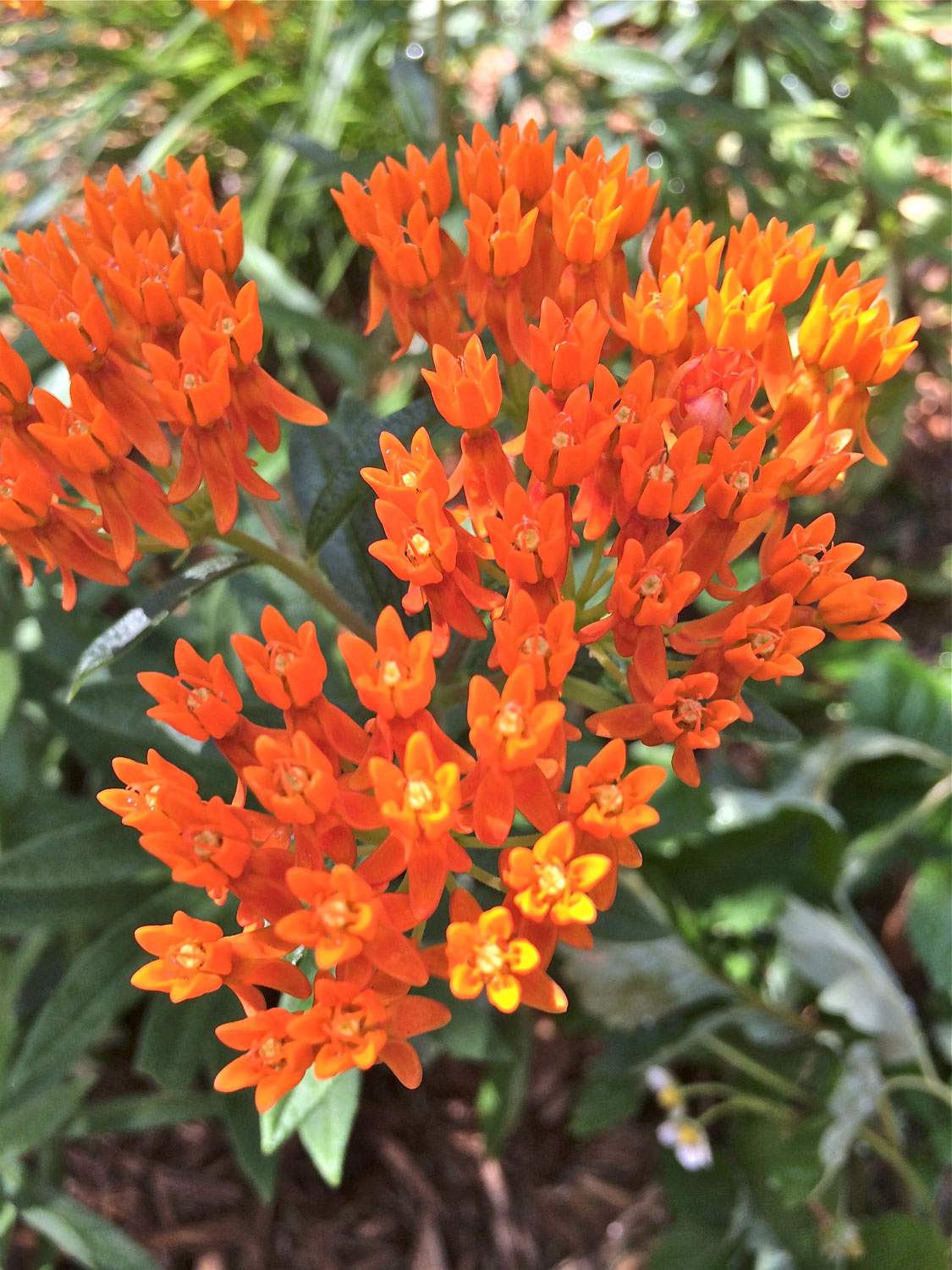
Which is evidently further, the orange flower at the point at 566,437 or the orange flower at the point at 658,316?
the orange flower at the point at 658,316

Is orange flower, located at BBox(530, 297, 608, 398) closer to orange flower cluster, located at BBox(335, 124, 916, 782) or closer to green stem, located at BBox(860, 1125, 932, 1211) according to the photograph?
orange flower cluster, located at BBox(335, 124, 916, 782)

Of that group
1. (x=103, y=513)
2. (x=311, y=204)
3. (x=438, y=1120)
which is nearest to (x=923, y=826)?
(x=438, y=1120)

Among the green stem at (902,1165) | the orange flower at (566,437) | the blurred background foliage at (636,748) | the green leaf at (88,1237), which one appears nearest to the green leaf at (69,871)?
the blurred background foliage at (636,748)

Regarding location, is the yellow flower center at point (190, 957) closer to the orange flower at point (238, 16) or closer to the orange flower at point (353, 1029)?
the orange flower at point (353, 1029)

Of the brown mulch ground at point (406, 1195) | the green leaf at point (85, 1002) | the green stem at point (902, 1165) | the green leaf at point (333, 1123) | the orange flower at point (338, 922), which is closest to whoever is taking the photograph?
the orange flower at point (338, 922)

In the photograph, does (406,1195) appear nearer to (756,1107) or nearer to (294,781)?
(756,1107)

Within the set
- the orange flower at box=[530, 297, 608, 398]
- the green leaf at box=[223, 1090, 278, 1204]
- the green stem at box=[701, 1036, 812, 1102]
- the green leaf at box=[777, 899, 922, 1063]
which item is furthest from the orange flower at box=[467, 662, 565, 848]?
the green stem at box=[701, 1036, 812, 1102]

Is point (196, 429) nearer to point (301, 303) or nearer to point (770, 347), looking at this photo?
point (770, 347)
